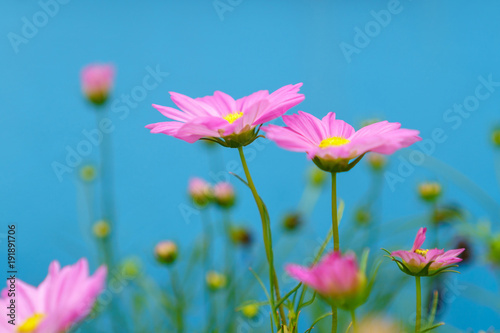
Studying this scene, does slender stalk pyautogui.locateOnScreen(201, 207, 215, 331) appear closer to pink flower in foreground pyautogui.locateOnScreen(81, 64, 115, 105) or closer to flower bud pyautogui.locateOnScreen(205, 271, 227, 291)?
flower bud pyautogui.locateOnScreen(205, 271, 227, 291)

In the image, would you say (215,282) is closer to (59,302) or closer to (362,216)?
(362,216)

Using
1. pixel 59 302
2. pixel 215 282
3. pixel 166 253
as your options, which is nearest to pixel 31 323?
pixel 59 302

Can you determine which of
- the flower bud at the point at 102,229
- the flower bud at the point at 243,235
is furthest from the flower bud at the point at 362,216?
the flower bud at the point at 102,229

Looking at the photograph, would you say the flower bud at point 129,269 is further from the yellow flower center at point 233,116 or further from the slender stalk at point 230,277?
the yellow flower center at point 233,116

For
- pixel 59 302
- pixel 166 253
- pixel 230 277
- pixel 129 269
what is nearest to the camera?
pixel 59 302

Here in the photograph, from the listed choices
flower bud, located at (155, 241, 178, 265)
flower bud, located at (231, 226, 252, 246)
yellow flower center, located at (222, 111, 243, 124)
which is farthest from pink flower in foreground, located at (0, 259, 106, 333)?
flower bud, located at (231, 226, 252, 246)

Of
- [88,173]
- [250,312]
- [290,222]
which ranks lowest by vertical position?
A: [250,312]
